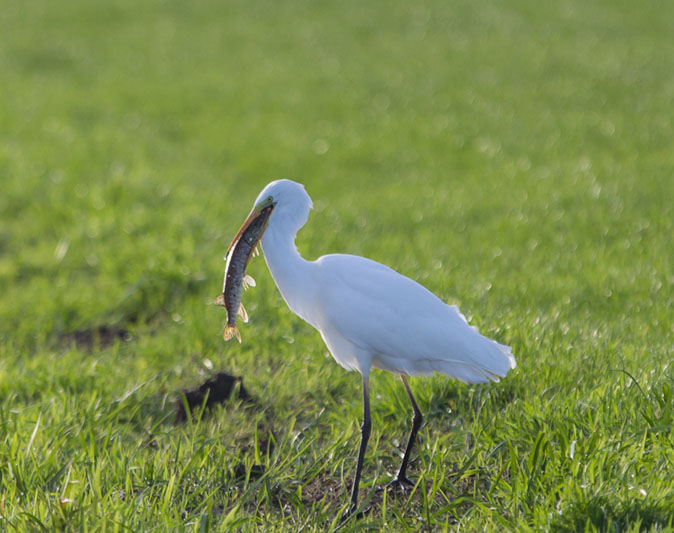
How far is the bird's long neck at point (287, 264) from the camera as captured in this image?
11.4 feet

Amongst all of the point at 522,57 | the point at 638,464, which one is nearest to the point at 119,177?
the point at 638,464

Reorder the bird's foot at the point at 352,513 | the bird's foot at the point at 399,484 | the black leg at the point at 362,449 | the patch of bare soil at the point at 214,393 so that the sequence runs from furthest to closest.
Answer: the patch of bare soil at the point at 214,393 < the bird's foot at the point at 399,484 < the black leg at the point at 362,449 < the bird's foot at the point at 352,513

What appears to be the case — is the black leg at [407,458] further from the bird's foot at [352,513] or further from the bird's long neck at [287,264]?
the bird's long neck at [287,264]

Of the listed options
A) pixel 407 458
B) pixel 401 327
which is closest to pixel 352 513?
pixel 407 458

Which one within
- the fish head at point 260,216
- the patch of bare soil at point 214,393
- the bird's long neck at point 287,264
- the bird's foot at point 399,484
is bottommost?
the bird's foot at point 399,484

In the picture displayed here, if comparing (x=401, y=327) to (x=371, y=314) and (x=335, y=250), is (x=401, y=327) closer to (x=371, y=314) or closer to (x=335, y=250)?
(x=371, y=314)

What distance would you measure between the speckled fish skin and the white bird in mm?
28

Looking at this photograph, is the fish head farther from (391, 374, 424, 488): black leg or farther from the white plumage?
(391, 374, 424, 488): black leg

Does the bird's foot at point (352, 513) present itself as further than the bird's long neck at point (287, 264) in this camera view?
No

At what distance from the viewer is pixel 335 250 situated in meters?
6.63

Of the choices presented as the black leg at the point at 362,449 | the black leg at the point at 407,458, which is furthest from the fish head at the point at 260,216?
the black leg at the point at 407,458

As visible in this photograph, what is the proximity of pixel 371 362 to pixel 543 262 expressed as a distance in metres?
2.90

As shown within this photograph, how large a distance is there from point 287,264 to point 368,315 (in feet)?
1.37

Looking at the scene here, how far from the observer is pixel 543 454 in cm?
318
